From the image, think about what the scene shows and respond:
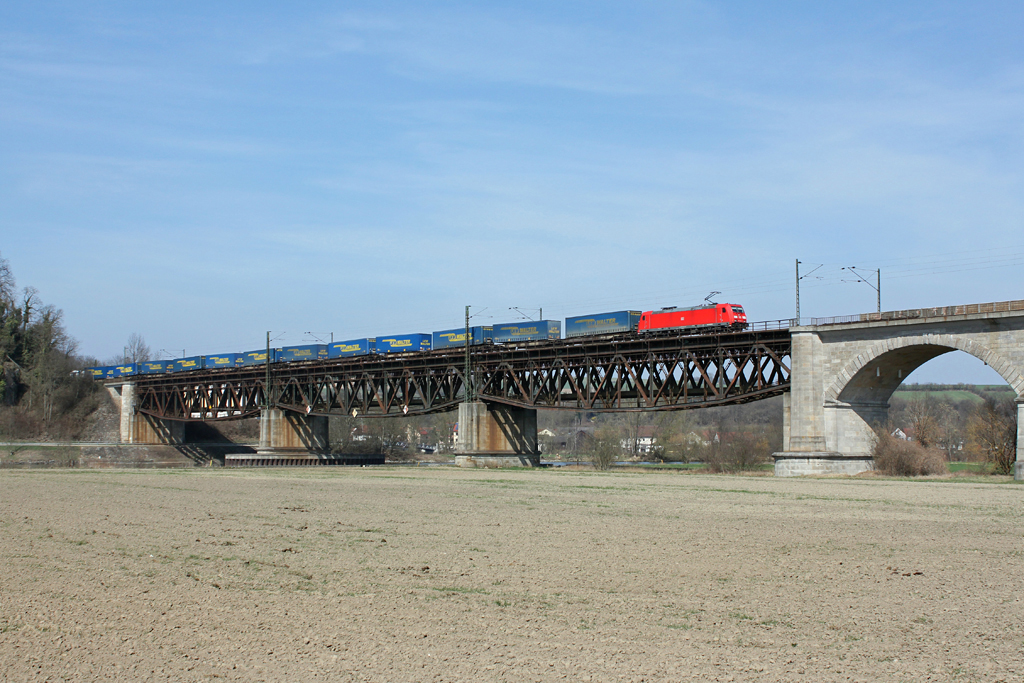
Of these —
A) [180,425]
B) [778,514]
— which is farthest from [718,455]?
[180,425]

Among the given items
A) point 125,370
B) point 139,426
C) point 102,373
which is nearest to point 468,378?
point 139,426

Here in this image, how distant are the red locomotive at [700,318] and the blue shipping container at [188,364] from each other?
74793mm

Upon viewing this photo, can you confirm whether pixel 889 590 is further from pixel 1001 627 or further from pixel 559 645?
pixel 559 645

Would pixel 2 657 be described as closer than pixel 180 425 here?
Yes

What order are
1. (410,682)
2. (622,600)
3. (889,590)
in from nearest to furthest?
(410,682) < (622,600) < (889,590)

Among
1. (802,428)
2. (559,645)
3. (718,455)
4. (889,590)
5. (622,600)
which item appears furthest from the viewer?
(718,455)

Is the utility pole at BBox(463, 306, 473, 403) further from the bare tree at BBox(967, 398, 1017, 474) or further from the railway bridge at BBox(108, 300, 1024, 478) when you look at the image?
the bare tree at BBox(967, 398, 1017, 474)

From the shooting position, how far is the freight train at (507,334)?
6781cm

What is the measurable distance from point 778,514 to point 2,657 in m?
22.0

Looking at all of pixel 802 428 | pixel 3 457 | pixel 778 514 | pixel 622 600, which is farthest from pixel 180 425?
pixel 622 600

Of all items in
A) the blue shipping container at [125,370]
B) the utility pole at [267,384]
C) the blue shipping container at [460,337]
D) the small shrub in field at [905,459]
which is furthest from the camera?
the blue shipping container at [125,370]

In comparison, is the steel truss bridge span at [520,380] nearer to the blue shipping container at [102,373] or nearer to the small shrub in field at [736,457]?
the small shrub in field at [736,457]

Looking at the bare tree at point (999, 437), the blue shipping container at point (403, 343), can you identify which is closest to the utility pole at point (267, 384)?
the blue shipping container at point (403, 343)

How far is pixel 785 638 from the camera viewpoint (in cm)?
1163
